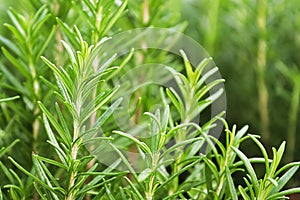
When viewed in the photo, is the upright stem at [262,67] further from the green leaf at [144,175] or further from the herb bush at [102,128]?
the green leaf at [144,175]

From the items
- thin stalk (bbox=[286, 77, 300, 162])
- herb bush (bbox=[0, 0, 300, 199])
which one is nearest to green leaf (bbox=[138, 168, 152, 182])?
herb bush (bbox=[0, 0, 300, 199])

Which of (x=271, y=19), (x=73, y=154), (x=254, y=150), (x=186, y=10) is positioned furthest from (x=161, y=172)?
(x=186, y=10)

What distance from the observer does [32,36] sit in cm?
50

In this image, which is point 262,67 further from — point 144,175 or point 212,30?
point 144,175

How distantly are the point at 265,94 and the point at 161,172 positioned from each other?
43 cm

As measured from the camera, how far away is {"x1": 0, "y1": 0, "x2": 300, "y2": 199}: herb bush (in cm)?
39

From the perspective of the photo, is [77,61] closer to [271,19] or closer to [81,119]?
[81,119]

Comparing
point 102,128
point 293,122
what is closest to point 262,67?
point 293,122

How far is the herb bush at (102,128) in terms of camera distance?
0.39m

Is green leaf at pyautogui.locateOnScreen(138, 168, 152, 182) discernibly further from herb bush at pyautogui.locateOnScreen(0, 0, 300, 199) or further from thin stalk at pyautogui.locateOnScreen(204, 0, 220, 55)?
thin stalk at pyautogui.locateOnScreen(204, 0, 220, 55)

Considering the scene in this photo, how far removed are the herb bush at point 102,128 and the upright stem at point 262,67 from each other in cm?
22

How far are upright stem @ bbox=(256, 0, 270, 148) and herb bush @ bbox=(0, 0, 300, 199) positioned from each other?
22cm

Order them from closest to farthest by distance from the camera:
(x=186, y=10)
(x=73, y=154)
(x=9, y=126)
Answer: (x=73, y=154) < (x=9, y=126) < (x=186, y=10)

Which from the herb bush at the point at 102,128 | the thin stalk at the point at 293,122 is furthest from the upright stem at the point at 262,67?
the herb bush at the point at 102,128
